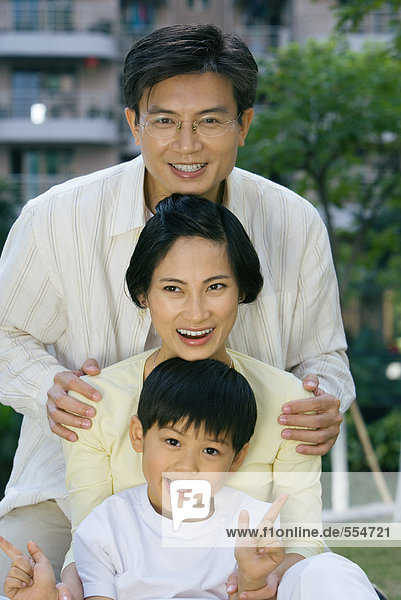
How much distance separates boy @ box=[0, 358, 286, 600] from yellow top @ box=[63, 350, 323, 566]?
78mm

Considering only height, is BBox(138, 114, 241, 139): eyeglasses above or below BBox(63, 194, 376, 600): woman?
above

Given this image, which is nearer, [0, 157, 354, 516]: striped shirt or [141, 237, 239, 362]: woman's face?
[141, 237, 239, 362]: woman's face

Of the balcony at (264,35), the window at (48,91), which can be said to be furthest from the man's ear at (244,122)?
the window at (48,91)

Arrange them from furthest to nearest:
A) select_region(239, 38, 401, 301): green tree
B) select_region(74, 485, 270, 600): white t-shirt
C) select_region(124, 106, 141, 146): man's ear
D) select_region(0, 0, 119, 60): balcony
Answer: select_region(0, 0, 119, 60): balcony
select_region(239, 38, 401, 301): green tree
select_region(124, 106, 141, 146): man's ear
select_region(74, 485, 270, 600): white t-shirt

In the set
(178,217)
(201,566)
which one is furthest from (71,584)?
(178,217)

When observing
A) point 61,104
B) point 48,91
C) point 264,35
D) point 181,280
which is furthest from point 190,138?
point 48,91

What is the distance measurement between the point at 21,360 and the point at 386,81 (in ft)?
17.7

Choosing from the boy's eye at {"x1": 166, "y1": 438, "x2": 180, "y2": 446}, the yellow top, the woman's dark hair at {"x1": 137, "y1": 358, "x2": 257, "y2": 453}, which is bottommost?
the yellow top

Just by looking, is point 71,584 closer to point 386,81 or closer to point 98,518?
point 98,518

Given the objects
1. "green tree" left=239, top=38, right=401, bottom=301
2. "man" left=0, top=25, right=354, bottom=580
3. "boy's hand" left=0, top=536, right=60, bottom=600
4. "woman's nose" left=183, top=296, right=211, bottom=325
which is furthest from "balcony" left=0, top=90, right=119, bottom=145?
"boy's hand" left=0, top=536, right=60, bottom=600

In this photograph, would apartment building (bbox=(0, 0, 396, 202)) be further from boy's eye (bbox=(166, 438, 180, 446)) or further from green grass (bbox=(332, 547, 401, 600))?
boy's eye (bbox=(166, 438, 180, 446))

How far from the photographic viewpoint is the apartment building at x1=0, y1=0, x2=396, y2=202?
12359 millimetres

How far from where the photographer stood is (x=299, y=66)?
286 inches

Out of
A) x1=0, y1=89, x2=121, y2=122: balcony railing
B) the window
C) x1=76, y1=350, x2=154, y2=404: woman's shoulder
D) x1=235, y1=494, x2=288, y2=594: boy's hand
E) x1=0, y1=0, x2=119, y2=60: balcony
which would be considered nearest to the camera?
x1=235, y1=494, x2=288, y2=594: boy's hand
